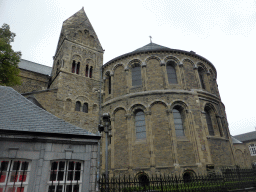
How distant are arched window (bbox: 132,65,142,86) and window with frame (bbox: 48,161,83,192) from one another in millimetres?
11284

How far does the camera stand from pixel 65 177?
6438mm

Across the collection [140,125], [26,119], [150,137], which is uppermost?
[140,125]

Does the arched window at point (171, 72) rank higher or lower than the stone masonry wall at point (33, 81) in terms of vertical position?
lower

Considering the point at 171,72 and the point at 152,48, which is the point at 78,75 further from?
the point at 171,72

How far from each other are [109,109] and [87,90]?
350 cm

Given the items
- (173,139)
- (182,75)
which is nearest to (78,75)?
(182,75)

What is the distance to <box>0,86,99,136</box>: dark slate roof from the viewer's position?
643 cm

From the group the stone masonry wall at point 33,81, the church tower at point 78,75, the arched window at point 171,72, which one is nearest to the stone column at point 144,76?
the arched window at point 171,72

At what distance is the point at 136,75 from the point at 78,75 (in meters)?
6.61

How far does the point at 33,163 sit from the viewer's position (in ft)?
20.4

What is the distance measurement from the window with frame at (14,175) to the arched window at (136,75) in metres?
12.3

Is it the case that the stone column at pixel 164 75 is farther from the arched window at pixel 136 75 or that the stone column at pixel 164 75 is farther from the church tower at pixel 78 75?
the church tower at pixel 78 75

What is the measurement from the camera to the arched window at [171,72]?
54.7ft

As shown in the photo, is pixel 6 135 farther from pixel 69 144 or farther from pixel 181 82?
pixel 181 82
